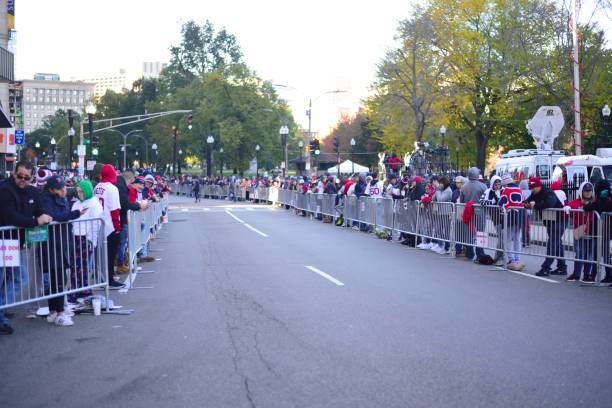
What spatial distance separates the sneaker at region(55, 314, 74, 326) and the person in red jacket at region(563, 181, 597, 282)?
8109 millimetres

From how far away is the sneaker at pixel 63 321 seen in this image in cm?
925

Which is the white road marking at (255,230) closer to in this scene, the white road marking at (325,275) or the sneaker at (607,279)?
the white road marking at (325,275)

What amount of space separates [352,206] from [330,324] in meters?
18.2

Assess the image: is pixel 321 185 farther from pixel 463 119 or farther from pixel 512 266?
pixel 463 119

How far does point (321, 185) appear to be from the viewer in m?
33.7

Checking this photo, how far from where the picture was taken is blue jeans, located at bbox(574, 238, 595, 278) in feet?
41.7

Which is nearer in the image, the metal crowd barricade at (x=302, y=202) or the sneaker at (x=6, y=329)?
the sneaker at (x=6, y=329)

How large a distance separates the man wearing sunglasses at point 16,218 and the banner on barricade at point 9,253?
7cm

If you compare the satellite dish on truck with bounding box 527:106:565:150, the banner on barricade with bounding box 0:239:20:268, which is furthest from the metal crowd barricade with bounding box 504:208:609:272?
the satellite dish on truck with bounding box 527:106:565:150

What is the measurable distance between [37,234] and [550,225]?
8.80 meters

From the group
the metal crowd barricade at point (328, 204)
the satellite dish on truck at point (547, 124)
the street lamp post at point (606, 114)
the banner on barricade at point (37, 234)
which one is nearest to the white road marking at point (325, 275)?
the banner on barricade at point (37, 234)

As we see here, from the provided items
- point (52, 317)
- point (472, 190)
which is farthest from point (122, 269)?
point (472, 190)

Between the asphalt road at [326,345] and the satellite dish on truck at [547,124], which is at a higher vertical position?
the satellite dish on truck at [547,124]

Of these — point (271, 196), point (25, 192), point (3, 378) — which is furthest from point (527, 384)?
point (271, 196)
